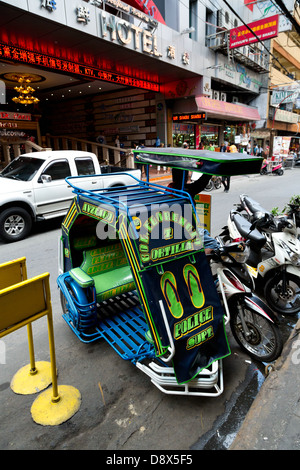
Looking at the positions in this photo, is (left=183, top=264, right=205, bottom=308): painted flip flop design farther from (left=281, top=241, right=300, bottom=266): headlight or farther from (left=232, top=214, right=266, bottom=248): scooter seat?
(left=281, top=241, right=300, bottom=266): headlight

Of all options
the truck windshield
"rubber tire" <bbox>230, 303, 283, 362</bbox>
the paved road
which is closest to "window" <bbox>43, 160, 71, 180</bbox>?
the truck windshield

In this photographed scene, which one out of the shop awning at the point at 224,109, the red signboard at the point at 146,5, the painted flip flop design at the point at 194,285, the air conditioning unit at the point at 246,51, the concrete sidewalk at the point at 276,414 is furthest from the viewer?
the air conditioning unit at the point at 246,51

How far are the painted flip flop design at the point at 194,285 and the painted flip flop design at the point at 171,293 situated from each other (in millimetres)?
170

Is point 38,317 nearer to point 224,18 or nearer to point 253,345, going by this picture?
point 253,345

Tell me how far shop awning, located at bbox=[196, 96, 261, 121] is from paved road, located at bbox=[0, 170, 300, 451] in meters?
18.4

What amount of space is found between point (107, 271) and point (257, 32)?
18730mm

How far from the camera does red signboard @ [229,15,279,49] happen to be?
1605cm

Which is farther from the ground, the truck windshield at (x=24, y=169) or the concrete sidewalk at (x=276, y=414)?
the truck windshield at (x=24, y=169)

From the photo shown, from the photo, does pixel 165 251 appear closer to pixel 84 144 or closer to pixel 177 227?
pixel 177 227

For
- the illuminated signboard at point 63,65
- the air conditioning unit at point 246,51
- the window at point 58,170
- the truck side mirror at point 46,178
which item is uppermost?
the air conditioning unit at point 246,51

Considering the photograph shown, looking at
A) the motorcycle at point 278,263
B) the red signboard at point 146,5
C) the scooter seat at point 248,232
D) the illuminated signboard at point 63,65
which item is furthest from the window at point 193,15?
the motorcycle at point 278,263

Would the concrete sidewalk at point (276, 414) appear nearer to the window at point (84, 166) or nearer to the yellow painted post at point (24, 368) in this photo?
the yellow painted post at point (24, 368)

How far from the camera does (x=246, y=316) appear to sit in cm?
348

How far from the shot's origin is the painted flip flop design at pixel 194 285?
2.96 m
